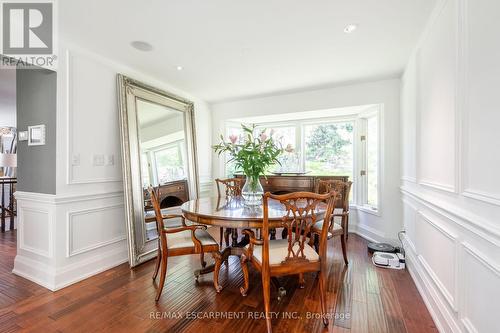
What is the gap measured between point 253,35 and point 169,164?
2.12 m

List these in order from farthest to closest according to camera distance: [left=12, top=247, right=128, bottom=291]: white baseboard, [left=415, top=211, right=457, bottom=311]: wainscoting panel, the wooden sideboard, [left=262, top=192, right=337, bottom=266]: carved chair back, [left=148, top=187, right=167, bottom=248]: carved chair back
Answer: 1. the wooden sideboard
2. [left=12, top=247, right=128, bottom=291]: white baseboard
3. [left=148, top=187, right=167, bottom=248]: carved chair back
4. [left=262, top=192, right=337, bottom=266]: carved chair back
5. [left=415, top=211, right=457, bottom=311]: wainscoting panel

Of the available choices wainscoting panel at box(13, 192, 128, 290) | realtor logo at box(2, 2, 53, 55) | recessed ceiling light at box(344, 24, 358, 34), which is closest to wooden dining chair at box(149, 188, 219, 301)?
wainscoting panel at box(13, 192, 128, 290)

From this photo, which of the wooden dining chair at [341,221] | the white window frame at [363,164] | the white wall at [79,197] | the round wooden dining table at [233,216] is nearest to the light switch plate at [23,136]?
the white wall at [79,197]

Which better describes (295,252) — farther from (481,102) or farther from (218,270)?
(481,102)

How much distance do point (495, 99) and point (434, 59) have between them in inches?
40.7

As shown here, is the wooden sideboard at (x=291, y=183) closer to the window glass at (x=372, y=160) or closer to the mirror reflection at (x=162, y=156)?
the window glass at (x=372, y=160)

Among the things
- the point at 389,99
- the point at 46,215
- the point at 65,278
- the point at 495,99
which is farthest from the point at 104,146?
the point at 389,99

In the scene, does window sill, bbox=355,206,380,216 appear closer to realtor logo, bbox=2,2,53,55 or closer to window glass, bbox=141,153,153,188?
window glass, bbox=141,153,153,188

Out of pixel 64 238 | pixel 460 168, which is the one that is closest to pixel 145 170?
pixel 64 238

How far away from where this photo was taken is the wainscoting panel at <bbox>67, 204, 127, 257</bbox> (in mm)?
2354

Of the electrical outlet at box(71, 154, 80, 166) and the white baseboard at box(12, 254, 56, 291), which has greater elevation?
the electrical outlet at box(71, 154, 80, 166)

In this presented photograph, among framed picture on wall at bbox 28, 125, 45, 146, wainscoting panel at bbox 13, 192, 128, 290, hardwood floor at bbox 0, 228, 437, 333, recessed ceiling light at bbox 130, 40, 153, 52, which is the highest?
recessed ceiling light at bbox 130, 40, 153, 52

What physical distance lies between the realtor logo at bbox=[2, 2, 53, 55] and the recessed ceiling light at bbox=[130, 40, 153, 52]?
0.65 meters

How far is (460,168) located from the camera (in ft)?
4.54
